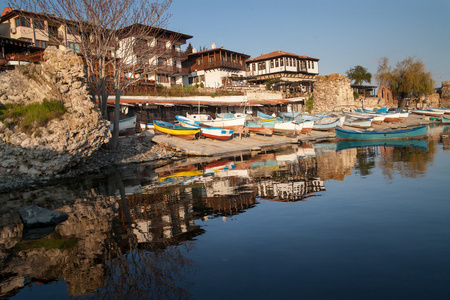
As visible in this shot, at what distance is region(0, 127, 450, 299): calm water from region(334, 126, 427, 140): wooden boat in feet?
55.9

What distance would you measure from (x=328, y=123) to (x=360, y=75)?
36.0 m

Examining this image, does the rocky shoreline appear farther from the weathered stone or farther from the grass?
the weathered stone

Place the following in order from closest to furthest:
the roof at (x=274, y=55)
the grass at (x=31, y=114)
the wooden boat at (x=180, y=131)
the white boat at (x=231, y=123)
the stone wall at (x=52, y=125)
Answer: the stone wall at (x=52, y=125) < the grass at (x=31, y=114) < the wooden boat at (x=180, y=131) < the white boat at (x=231, y=123) < the roof at (x=274, y=55)

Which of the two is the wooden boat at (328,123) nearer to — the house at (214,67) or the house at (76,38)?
the house at (214,67)

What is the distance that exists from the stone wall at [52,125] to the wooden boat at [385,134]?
22946 millimetres

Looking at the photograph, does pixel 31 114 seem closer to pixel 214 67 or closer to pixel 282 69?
A: pixel 214 67

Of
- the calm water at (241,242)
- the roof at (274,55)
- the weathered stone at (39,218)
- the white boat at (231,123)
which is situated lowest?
the calm water at (241,242)

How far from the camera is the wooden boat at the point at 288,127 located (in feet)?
119

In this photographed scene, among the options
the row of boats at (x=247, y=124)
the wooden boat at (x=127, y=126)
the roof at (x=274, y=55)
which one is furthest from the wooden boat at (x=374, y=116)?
the wooden boat at (x=127, y=126)

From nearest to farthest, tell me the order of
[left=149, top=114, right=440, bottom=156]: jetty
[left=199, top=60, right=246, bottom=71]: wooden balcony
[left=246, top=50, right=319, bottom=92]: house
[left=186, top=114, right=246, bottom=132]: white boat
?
[left=149, top=114, right=440, bottom=156]: jetty → [left=186, top=114, right=246, bottom=132]: white boat → [left=199, top=60, right=246, bottom=71]: wooden balcony → [left=246, top=50, right=319, bottom=92]: house

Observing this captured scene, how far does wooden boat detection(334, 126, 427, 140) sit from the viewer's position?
29.6m

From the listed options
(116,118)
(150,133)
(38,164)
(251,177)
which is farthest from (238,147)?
(38,164)

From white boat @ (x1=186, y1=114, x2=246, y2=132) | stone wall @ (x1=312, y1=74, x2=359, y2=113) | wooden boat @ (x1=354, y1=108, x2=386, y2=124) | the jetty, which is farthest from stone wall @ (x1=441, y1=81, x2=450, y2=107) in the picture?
white boat @ (x1=186, y1=114, x2=246, y2=132)

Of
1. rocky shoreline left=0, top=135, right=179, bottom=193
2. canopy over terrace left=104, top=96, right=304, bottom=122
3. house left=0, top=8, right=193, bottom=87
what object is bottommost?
rocky shoreline left=0, top=135, right=179, bottom=193
